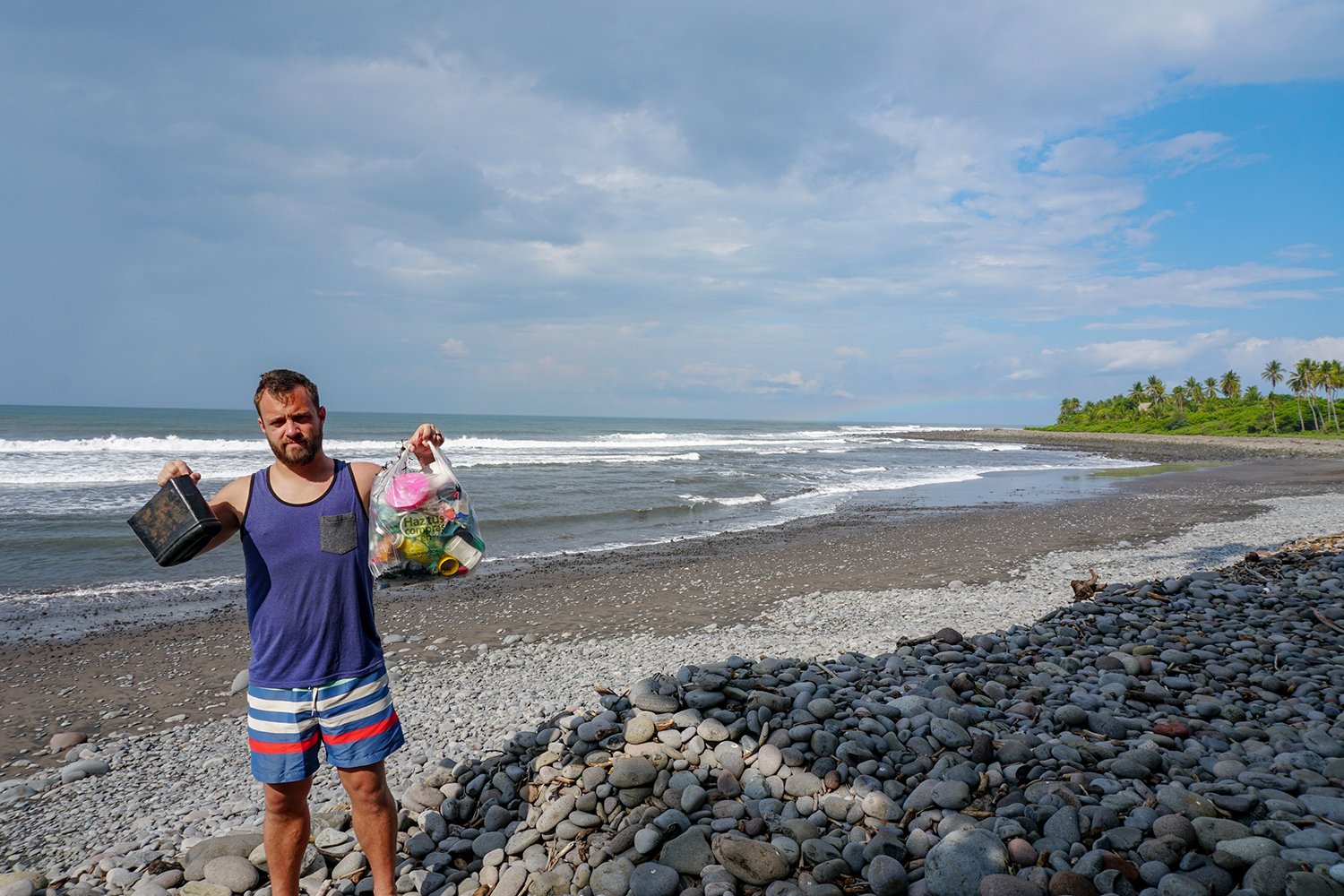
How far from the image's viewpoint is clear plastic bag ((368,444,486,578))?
313 centimetres

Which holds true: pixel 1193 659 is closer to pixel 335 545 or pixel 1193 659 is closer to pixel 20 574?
pixel 335 545

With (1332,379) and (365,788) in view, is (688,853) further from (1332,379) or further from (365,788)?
(1332,379)

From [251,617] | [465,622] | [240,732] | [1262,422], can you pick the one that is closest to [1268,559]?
[465,622]

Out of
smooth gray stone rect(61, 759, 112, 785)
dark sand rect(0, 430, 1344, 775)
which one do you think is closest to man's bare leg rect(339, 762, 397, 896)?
dark sand rect(0, 430, 1344, 775)

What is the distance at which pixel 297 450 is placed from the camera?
306 centimetres

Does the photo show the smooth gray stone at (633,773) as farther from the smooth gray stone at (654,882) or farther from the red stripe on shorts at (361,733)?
the red stripe on shorts at (361,733)

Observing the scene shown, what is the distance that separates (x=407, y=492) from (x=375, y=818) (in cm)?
148

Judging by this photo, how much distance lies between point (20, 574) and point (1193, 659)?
53.6ft

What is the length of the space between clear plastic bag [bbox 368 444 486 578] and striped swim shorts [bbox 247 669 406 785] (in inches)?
20.6

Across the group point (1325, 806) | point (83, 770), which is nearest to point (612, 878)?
point (1325, 806)

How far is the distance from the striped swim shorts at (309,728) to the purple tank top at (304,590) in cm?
6

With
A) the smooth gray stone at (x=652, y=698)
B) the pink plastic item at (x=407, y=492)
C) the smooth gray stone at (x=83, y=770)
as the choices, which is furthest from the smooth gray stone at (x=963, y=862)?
the smooth gray stone at (x=83, y=770)

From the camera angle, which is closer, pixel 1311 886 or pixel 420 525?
pixel 1311 886

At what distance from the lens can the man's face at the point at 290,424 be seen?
119 inches
